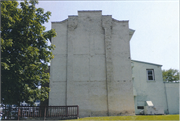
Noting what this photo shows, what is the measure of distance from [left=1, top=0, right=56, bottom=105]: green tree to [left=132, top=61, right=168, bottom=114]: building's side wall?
53.0 feet

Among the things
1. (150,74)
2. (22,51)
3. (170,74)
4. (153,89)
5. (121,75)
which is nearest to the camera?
(22,51)

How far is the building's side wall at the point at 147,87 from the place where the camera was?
86.2 ft

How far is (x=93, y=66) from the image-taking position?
23578 mm

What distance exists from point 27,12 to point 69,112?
11.1 meters

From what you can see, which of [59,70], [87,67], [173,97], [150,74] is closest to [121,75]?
[87,67]

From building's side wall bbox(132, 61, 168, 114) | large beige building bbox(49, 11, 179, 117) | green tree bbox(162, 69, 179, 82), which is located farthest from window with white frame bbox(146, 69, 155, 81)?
green tree bbox(162, 69, 179, 82)

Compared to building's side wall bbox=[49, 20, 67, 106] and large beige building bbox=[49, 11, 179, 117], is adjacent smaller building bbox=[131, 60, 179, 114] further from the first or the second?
building's side wall bbox=[49, 20, 67, 106]

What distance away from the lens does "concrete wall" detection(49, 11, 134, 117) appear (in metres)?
22.4

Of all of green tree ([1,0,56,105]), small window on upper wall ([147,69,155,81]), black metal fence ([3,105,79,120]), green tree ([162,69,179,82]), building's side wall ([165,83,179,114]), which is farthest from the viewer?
green tree ([162,69,179,82])

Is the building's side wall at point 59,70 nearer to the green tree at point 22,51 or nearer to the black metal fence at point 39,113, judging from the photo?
the black metal fence at point 39,113

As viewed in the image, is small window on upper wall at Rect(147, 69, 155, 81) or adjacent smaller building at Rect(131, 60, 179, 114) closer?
adjacent smaller building at Rect(131, 60, 179, 114)

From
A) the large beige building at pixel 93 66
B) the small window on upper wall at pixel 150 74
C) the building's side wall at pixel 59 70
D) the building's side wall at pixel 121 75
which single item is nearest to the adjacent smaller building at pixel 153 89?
the small window on upper wall at pixel 150 74

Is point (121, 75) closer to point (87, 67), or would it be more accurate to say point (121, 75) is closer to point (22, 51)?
point (87, 67)

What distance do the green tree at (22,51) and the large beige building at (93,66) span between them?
7890 mm
